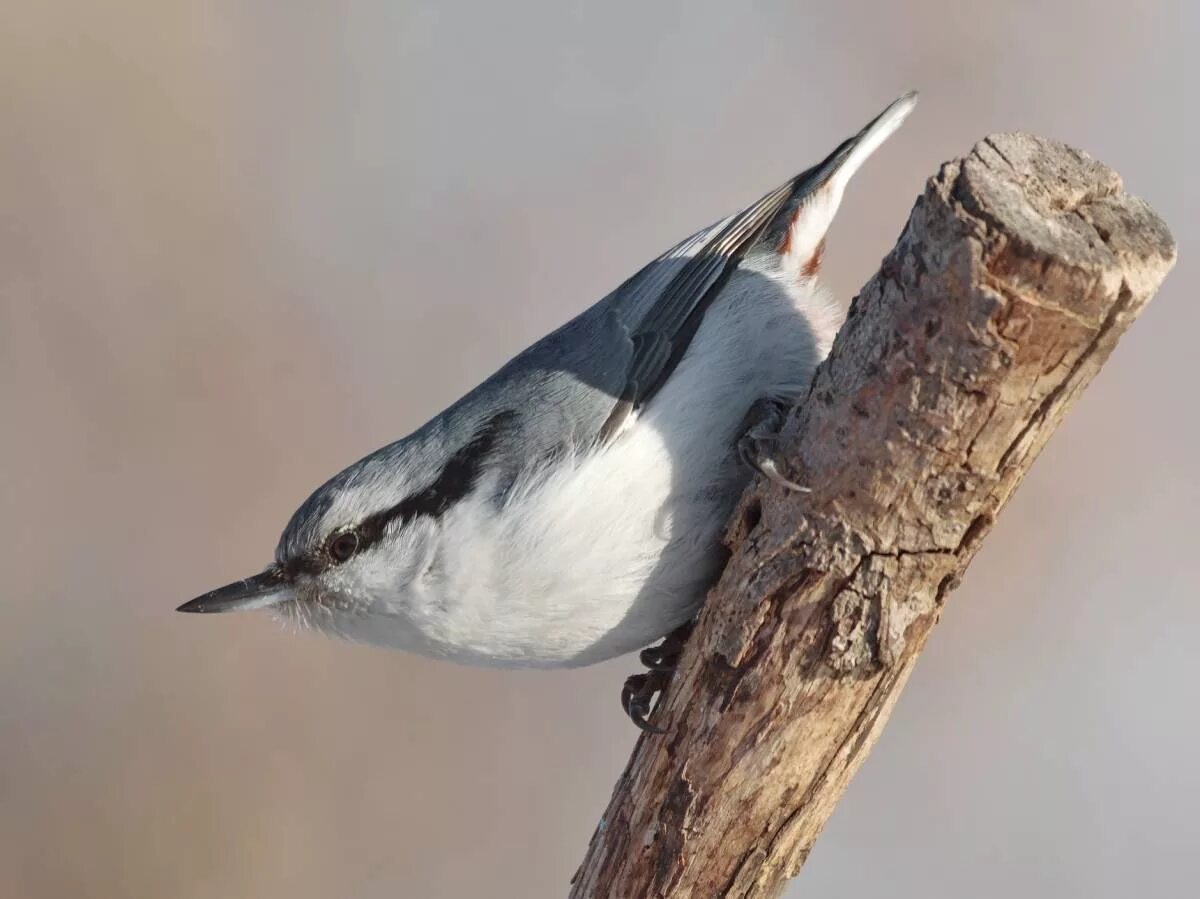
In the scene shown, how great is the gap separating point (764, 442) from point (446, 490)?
59 centimetres

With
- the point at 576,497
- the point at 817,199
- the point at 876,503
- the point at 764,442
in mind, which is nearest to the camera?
the point at 876,503

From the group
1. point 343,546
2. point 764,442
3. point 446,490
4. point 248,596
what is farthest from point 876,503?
point 248,596

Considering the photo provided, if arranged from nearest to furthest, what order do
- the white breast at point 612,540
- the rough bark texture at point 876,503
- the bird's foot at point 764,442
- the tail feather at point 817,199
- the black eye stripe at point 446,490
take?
the rough bark texture at point 876,503 < the bird's foot at point 764,442 < the white breast at point 612,540 < the black eye stripe at point 446,490 < the tail feather at point 817,199

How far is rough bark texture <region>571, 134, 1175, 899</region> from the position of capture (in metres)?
1.39

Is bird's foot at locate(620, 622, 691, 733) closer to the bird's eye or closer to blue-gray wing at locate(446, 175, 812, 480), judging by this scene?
blue-gray wing at locate(446, 175, 812, 480)

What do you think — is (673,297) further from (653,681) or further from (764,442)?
(653,681)

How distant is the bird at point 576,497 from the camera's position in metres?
1.93

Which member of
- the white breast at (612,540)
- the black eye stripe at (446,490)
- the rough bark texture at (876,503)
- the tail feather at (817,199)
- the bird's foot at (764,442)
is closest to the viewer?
the rough bark texture at (876,503)

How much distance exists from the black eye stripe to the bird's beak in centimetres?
17

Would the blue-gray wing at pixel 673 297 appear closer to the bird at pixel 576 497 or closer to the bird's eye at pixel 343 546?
the bird at pixel 576 497

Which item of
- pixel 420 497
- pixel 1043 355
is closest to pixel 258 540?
pixel 420 497

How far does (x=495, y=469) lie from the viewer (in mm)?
2020

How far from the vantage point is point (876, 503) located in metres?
1.59

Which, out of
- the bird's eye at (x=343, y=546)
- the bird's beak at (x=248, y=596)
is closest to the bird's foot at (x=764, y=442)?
the bird's eye at (x=343, y=546)
